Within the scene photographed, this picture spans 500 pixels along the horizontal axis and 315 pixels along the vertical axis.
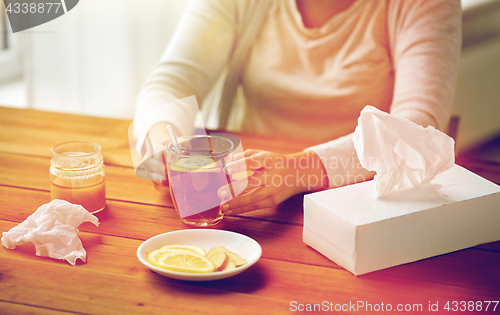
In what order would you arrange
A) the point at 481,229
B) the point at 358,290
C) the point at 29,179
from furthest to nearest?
1. the point at 29,179
2. the point at 481,229
3. the point at 358,290

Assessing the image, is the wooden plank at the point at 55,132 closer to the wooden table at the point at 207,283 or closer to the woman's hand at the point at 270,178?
the wooden table at the point at 207,283

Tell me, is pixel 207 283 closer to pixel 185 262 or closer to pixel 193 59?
pixel 185 262

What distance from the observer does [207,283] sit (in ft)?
1.88

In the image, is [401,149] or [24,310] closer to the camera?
[24,310]

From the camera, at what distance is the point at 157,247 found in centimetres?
63

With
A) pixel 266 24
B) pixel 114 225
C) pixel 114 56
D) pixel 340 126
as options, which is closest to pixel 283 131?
pixel 340 126

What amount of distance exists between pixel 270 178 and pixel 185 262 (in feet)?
0.84

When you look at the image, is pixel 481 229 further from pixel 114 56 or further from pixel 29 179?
pixel 114 56

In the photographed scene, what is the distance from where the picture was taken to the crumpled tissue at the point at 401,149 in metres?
0.68

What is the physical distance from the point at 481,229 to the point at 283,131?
2.36ft

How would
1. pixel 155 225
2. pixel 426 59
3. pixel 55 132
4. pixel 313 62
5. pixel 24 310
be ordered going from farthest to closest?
1. pixel 313 62
2. pixel 55 132
3. pixel 426 59
4. pixel 155 225
5. pixel 24 310

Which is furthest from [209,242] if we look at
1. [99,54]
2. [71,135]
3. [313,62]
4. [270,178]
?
[99,54]

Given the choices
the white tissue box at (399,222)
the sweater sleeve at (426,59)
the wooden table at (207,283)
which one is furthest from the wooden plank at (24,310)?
the sweater sleeve at (426,59)

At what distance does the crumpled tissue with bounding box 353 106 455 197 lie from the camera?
68 cm
